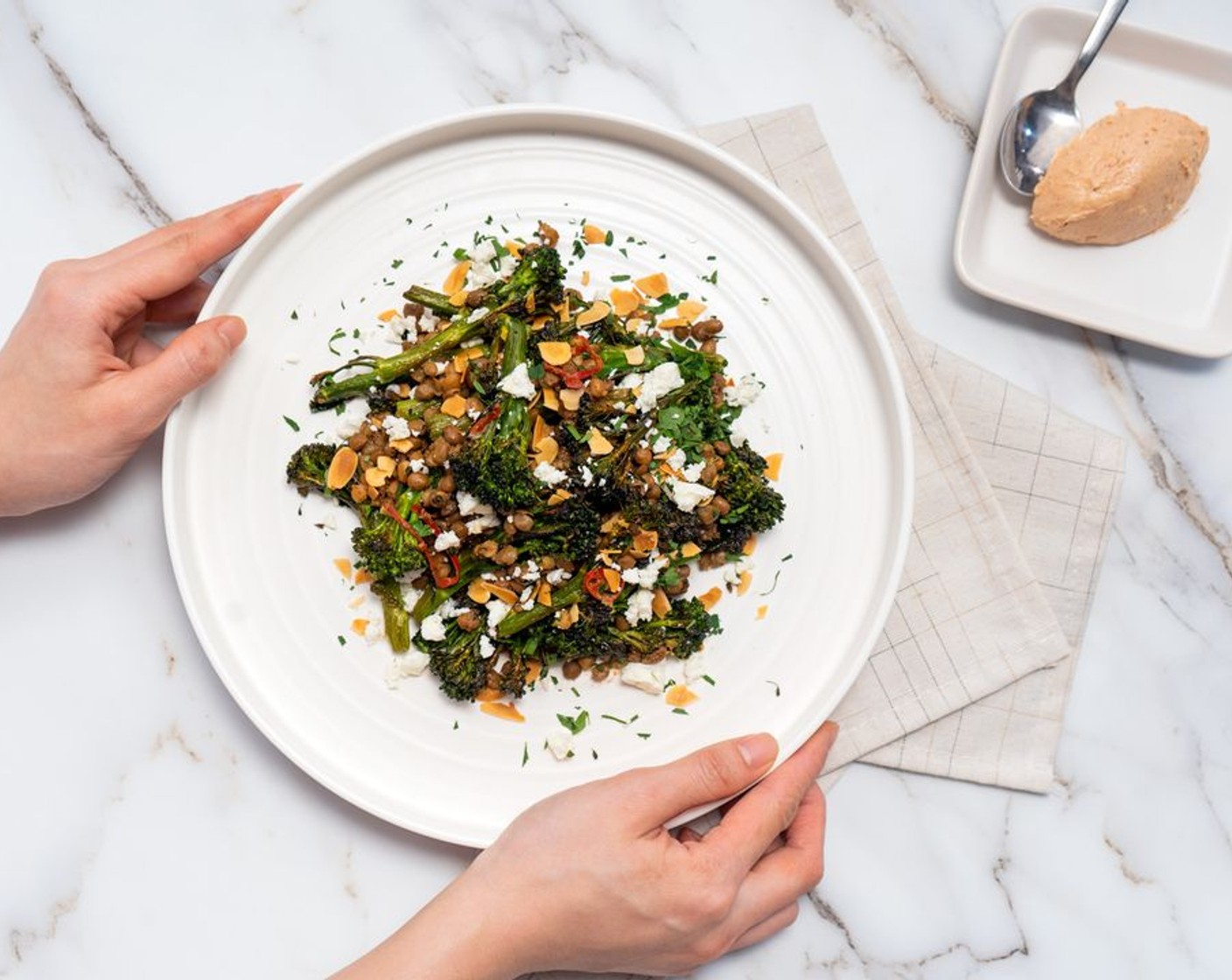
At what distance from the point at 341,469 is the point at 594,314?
2.73ft

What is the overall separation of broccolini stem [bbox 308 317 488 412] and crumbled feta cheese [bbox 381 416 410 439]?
0.38 ft

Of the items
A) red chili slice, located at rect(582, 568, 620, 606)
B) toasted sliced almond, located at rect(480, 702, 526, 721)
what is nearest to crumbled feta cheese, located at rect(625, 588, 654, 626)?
red chili slice, located at rect(582, 568, 620, 606)

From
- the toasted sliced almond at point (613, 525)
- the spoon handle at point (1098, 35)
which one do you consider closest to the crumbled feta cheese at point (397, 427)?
the toasted sliced almond at point (613, 525)

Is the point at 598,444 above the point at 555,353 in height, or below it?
below

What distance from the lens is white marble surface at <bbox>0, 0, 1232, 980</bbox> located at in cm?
304

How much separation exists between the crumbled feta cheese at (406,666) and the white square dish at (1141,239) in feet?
6.96

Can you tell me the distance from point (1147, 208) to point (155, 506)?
3.27 meters

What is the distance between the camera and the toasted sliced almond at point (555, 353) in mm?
2580

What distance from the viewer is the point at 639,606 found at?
8.68 ft

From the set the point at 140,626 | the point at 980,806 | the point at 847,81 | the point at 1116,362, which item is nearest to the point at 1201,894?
the point at 980,806

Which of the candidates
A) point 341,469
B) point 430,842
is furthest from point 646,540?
point 430,842

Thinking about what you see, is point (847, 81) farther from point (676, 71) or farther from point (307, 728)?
point (307, 728)

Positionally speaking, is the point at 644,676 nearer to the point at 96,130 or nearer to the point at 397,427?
the point at 397,427

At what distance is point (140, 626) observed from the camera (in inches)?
120
